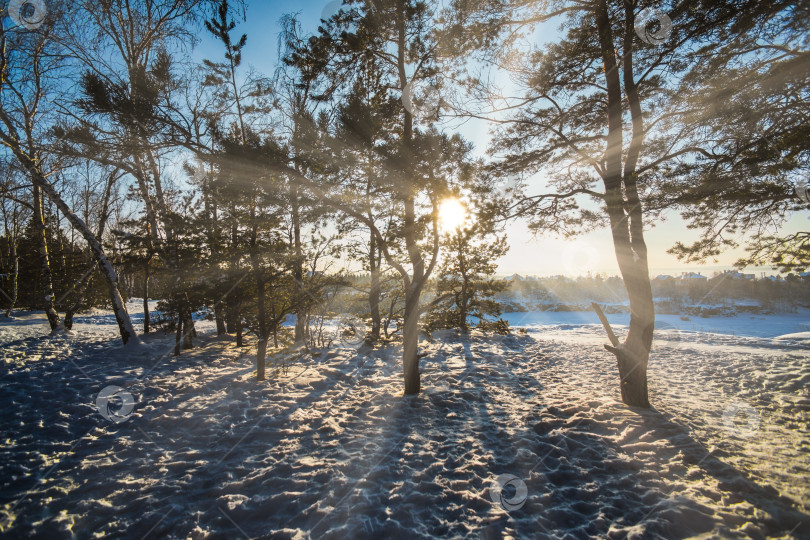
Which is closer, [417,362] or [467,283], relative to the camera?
[417,362]

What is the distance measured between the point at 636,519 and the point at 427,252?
5.17 metres

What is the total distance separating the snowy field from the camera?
9.11 feet

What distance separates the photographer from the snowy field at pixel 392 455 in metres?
2.78

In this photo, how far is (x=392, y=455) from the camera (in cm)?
405

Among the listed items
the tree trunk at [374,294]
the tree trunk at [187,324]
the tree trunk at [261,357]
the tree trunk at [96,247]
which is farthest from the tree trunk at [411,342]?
the tree trunk at [96,247]

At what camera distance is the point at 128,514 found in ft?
9.29

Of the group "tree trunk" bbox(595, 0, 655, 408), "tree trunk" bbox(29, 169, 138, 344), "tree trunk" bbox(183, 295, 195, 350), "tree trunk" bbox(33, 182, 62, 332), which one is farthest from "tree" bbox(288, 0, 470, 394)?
"tree trunk" bbox(33, 182, 62, 332)

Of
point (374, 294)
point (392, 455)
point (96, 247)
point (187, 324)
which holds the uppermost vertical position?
point (96, 247)

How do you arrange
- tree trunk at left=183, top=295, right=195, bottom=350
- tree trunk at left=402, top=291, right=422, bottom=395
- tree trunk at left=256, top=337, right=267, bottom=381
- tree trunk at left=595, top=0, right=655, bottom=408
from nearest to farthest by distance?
tree trunk at left=595, top=0, right=655, bottom=408
tree trunk at left=402, top=291, right=422, bottom=395
tree trunk at left=256, top=337, right=267, bottom=381
tree trunk at left=183, top=295, right=195, bottom=350

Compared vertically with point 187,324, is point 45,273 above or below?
above

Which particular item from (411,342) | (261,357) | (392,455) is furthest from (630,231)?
(261,357)

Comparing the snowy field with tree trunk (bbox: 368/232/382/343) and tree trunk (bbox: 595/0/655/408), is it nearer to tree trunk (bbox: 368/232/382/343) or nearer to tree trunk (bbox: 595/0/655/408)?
tree trunk (bbox: 595/0/655/408)

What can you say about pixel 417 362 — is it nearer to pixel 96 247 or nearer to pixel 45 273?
pixel 96 247

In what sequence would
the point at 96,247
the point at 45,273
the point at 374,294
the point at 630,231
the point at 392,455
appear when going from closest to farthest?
the point at 392,455 < the point at 630,231 < the point at 96,247 < the point at 45,273 < the point at 374,294
